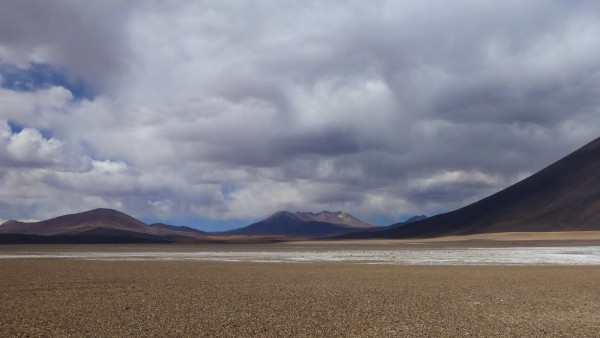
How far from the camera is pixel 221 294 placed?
832 inches

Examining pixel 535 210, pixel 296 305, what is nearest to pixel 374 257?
pixel 296 305

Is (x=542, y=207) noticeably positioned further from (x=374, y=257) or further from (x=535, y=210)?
(x=374, y=257)

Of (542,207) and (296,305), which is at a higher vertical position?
(542,207)

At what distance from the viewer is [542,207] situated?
532 ft

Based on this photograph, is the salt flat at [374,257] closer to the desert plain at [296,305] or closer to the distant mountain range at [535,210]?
the desert plain at [296,305]

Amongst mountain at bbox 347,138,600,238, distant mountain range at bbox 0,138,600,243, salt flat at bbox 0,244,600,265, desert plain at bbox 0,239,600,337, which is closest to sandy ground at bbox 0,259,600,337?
desert plain at bbox 0,239,600,337

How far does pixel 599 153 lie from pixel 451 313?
191 meters

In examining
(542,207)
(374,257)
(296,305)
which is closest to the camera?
(296,305)

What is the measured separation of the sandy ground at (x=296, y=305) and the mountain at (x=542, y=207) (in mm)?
126459

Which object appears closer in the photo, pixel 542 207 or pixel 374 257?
pixel 374 257

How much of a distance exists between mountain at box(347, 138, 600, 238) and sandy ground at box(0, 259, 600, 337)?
12646cm

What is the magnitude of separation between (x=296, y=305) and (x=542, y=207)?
159079 millimetres

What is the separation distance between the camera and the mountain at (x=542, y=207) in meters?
146

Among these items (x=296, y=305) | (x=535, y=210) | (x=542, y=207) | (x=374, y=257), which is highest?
(x=542, y=207)
